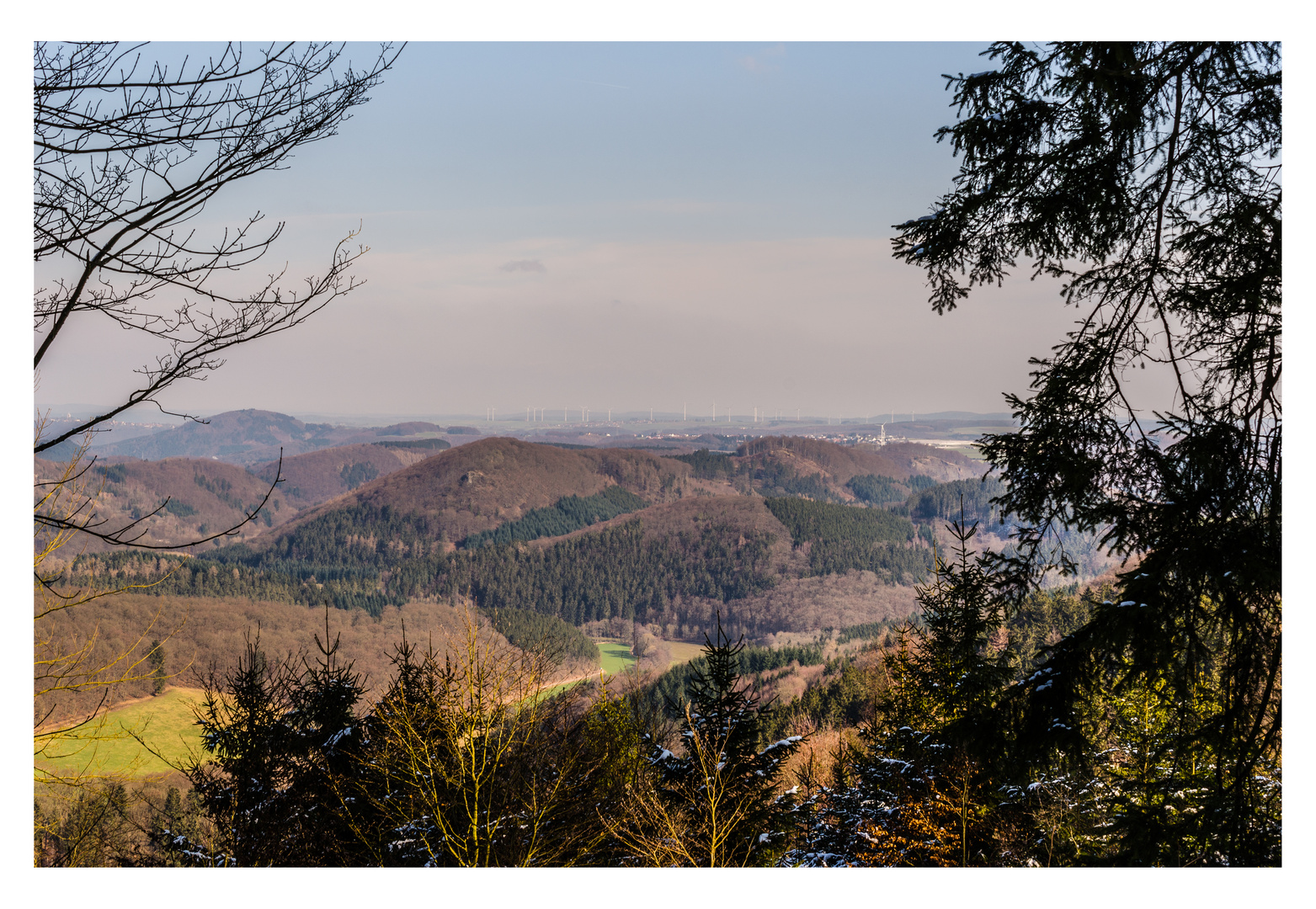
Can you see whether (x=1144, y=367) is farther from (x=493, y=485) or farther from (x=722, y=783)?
(x=493, y=485)

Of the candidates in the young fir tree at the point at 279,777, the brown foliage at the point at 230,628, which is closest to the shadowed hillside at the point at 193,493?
the brown foliage at the point at 230,628

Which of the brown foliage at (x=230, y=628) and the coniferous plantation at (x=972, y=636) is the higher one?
the coniferous plantation at (x=972, y=636)

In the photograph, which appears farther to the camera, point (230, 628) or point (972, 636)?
point (230, 628)

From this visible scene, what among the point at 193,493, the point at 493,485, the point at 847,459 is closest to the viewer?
the point at 193,493

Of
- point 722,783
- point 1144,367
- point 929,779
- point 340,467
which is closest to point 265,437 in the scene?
point 340,467

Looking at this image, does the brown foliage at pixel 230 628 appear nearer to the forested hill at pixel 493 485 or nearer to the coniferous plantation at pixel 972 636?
the coniferous plantation at pixel 972 636

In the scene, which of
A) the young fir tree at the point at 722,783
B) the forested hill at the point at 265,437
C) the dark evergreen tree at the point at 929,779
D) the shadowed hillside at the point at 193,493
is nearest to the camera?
the young fir tree at the point at 722,783

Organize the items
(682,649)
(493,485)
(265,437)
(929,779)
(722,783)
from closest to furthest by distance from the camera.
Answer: (722,783) < (929,779) < (682,649) < (493,485) < (265,437)

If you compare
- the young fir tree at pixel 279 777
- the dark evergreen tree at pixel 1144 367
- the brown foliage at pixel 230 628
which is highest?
the dark evergreen tree at pixel 1144 367

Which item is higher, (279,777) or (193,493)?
(279,777)

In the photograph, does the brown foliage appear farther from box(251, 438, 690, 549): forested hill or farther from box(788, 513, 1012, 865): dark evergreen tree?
box(251, 438, 690, 549): forested hill

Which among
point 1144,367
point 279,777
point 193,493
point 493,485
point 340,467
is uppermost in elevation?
point 1144,367
